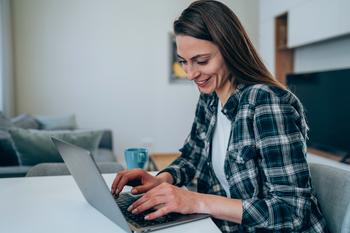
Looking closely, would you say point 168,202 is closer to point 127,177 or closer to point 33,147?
point 127,177

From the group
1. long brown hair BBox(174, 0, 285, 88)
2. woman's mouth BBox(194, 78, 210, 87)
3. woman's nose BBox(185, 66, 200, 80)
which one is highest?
long brown hair BBox(174, 0, 285, 88)

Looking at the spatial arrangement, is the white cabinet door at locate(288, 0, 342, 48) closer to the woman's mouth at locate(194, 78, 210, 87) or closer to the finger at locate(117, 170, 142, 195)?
the woman's mouth at locate(194, 78, 210, 87)

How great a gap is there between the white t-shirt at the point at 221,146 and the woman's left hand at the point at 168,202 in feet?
0.93

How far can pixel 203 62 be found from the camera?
3.28 ft

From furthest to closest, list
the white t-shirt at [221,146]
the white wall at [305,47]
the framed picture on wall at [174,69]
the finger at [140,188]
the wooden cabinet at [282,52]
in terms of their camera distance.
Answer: the framed picture on wall at [174,69], the wooden cabinet at [282,52], the white wall at [305,47], the white t-shirt at [221,146], the finger at [140,188]

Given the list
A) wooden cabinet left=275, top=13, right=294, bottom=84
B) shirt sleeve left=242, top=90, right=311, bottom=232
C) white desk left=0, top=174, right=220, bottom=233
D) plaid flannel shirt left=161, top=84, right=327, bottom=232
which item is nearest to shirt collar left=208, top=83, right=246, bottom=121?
plaid flannel shirt left=161, top=84, right=327, bottom=232

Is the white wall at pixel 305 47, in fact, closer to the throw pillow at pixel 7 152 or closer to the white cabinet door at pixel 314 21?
the white cabinet door at pixel 314 21

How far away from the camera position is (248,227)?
2.81 ft

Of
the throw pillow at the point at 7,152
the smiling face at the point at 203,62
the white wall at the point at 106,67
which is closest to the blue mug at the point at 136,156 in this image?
the smiling face at the point at 203,62

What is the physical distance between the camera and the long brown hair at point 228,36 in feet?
3.17

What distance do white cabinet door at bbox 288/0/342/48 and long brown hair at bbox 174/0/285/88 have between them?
7.48 ft

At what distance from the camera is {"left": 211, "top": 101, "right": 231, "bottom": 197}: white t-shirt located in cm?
107

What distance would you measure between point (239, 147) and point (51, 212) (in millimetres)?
477

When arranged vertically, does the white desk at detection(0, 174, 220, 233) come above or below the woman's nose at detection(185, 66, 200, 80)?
below
